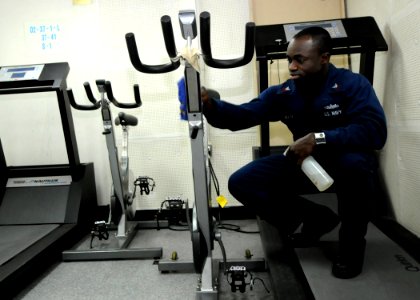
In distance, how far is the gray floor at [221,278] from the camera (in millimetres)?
1306

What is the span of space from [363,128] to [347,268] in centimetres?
65

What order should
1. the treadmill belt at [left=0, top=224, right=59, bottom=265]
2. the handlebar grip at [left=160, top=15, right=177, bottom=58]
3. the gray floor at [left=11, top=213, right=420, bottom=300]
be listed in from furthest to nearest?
the treadmill belt at [left=0, top=224, right=59, bottom=265] < the gray floor at [left=11, top=213, right=420, bottom=300] < the handlebar grip at [left=160, top=15, right=177, bottom=58]

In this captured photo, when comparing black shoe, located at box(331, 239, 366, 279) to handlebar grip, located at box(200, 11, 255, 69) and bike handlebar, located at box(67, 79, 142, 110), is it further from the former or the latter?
bike handlebar, located at box(67, 79, 142, 110)

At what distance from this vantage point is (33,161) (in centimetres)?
304

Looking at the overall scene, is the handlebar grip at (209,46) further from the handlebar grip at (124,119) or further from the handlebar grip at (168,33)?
the handlebar grip at (124,119)

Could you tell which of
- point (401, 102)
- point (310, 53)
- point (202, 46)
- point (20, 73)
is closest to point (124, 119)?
point (20, 73)

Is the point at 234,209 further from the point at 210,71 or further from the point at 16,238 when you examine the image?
the point at 16,238

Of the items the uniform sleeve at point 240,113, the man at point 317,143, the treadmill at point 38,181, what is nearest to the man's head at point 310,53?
the man at point 317,143

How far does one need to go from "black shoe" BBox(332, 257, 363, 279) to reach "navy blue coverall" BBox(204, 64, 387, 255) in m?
0.08

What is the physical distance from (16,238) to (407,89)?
2.85 metres

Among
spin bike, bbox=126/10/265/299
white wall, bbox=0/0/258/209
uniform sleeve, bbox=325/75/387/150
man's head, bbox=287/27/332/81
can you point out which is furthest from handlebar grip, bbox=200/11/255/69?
white wall, bbox=0/0/258/209

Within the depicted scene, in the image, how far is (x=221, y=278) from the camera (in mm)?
1821

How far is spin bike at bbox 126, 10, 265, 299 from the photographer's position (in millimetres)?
1235

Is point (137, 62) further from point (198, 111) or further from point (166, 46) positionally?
point (198, 111)
